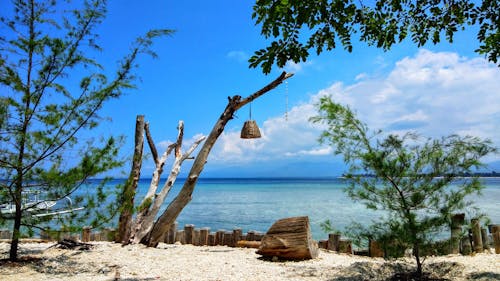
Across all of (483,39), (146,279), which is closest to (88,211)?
(146,279)

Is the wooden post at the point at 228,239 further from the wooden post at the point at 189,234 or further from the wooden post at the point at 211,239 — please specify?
the wooden post at the point at 189,234

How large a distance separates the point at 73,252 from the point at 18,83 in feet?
9.88

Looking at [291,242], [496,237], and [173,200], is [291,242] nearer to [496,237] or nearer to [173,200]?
[173,200]

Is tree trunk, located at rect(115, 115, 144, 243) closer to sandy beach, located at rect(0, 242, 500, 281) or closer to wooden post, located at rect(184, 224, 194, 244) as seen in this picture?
sandy beach, located at rect(0, 242, 500, 281)

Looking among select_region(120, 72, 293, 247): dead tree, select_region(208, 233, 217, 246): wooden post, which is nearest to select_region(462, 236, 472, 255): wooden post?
select_region(120, 72, 293, 247): dead tree

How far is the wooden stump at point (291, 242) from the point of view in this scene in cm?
687

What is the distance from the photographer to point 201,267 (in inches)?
241

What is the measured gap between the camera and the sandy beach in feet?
18.1

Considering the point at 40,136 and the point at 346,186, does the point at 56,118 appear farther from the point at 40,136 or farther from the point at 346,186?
the point at 346,186

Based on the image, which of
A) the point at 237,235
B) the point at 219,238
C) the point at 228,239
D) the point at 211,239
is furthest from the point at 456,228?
the point at 211,239

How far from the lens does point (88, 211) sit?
20.9 feet

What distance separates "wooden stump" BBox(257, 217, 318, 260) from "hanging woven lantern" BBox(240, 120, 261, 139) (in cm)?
187

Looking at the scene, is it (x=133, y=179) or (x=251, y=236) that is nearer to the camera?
(x=133, y=179)

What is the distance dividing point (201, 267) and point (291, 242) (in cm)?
167
